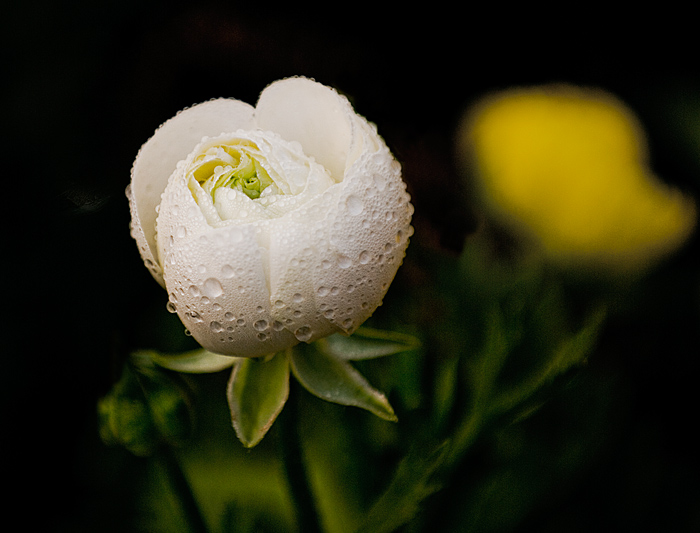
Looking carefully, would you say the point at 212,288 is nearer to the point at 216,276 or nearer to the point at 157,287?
the point at 216,276

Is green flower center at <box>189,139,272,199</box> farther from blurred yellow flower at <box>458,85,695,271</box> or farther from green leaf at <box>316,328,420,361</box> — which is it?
blurred yellow flower at <box>458,85,695,271</box>

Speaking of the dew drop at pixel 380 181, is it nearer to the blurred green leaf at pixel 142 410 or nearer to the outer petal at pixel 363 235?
the outer petal at pixel 363 235

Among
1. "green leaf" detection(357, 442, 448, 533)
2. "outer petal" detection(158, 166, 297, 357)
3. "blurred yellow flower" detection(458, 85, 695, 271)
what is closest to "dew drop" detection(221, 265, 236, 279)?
"outer petal" detection(158, 166, 297, 357)

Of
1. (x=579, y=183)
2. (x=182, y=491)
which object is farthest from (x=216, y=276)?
(x=579, y=183)

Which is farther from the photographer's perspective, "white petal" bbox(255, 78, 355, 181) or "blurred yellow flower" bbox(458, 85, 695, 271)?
"blurred yellow flower" bbox(458, 85, 695, 271)

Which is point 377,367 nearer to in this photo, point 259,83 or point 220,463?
point 220,463
